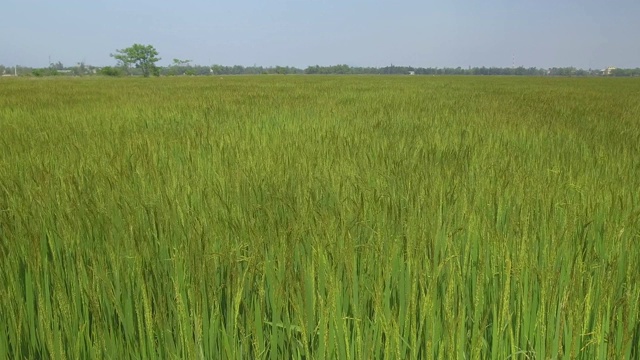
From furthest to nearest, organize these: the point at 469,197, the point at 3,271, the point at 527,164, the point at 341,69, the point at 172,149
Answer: the point at 341,69
the point at 172,149
the point at 527,164
the point at 469,197
the point at 3,271

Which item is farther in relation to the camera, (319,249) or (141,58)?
(141,58)

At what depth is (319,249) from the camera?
41.8 inches

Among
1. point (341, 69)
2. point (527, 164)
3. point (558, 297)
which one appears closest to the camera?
point (558, 297)

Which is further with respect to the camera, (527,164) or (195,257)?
(527,164)

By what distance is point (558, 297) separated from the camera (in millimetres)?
1077

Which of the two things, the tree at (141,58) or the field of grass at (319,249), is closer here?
the field of grass at (319,249)

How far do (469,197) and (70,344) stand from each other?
5.00 feet

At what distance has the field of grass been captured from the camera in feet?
3.01

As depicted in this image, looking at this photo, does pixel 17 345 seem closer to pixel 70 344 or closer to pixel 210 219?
pixel 70 344

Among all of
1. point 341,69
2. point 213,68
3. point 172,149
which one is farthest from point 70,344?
point 341,69

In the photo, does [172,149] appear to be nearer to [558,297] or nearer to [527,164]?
[527,164]

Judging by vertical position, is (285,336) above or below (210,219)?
below

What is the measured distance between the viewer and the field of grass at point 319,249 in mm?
917

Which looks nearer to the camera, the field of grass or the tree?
the field of grass
